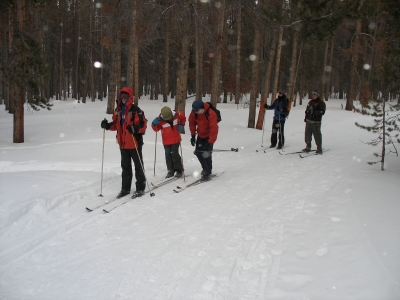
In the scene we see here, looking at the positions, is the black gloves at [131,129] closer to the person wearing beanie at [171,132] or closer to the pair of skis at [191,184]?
the person wearing beanie at [171,132]

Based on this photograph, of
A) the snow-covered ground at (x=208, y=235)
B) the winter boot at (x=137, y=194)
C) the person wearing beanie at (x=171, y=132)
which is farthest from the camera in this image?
the person wearing beanie at (x=171, y=132)

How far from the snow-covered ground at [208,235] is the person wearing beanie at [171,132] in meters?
0.50

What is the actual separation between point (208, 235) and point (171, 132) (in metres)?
3.94

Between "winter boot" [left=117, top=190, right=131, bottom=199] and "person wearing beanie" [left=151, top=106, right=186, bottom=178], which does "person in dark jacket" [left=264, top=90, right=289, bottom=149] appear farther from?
"winter boot" [left=117, top=190, right=131, bottom=199]

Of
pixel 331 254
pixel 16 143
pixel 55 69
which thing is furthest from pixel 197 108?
pixel 55 69

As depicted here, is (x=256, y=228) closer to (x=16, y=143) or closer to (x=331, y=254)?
(x=331, y=254)

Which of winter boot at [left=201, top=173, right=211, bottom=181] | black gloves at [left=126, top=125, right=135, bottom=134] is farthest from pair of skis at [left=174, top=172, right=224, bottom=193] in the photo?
black gloves at [left=126, top=125, right=135, bottom=134]

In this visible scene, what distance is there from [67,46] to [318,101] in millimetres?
37839

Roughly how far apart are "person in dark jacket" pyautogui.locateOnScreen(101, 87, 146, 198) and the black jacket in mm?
6450

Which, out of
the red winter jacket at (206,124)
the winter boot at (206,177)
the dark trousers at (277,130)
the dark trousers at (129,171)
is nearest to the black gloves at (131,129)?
the dark trousers at (129,171)

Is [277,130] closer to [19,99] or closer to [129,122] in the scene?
[129,122]

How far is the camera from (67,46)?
39344 millimetres

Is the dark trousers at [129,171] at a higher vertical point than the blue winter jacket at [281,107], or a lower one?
lower

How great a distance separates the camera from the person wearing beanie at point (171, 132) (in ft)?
25.4
